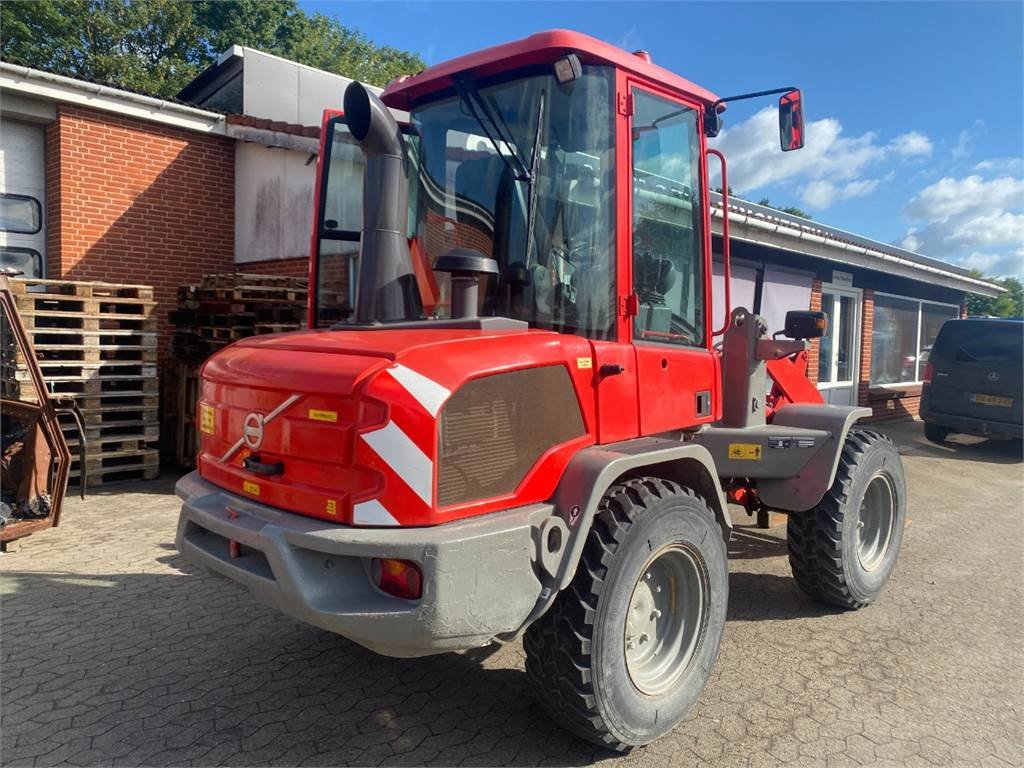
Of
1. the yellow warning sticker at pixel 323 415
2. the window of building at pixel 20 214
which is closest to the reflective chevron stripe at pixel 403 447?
the yellow warning sticker at pixel 323 415

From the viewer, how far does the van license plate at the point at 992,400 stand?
408 inches

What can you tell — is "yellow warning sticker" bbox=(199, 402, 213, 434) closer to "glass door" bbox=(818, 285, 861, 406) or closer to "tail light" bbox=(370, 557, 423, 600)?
"tail light" bbox=(370, 557, 423, 600)

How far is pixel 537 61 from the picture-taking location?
2.90 m

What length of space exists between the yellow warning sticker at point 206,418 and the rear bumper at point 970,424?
11.2 m

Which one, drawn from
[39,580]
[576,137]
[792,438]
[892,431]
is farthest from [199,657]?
[892,431]

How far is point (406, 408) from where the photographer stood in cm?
223

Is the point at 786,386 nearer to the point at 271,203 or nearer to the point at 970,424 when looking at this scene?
the point at 271,203

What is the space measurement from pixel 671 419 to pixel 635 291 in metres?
0.62

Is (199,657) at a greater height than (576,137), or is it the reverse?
(576,137)

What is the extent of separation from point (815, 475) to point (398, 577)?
2.66 m

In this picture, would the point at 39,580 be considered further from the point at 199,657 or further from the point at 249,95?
the point at 249,95

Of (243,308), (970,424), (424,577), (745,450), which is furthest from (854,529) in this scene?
(970,424)

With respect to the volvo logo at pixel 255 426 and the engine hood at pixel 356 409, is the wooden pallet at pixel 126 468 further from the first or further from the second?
the volvo logo at pixel 255 426

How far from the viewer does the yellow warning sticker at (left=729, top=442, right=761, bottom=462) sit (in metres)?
3.89
